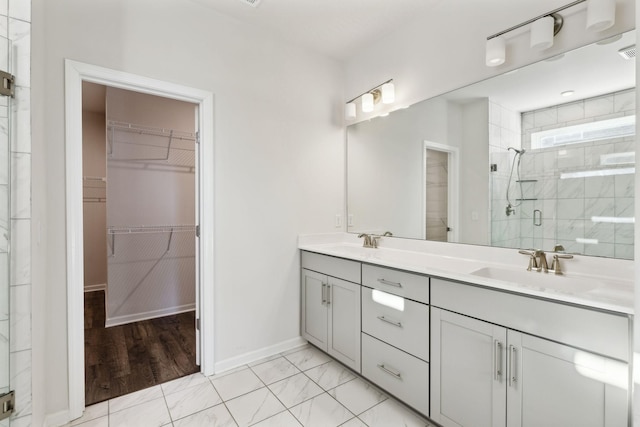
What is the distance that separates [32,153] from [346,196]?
2259 mm

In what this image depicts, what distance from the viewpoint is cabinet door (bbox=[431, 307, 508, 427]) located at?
54.7 inches

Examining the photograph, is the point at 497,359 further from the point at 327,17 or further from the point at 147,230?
the point at 147,230

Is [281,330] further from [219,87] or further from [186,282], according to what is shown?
[219,87]

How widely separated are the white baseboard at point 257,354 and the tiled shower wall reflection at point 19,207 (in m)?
1.12

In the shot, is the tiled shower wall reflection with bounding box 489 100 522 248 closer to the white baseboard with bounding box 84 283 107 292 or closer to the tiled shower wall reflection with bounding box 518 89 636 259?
the tiled shower wall reflection with bounding box 518 89 636 259

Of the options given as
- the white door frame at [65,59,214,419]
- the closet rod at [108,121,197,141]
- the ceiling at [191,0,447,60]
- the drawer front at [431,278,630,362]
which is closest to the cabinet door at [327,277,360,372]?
the drawer front at [431,278,630,362]

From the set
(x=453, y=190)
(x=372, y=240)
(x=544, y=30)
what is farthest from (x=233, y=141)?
(x=544, y=30)

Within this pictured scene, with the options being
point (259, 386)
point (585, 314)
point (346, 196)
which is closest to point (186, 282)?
point (259, 386)

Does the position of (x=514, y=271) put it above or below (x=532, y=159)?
below

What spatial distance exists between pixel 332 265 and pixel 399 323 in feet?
2.31

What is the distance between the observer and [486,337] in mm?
1429

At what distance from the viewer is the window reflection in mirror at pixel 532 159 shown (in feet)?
4.87

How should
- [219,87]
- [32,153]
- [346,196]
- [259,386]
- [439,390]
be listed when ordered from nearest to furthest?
[32,153] < [439,390] < [259,386] < [219,87] < [346,196]

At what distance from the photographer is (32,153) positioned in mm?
1472
